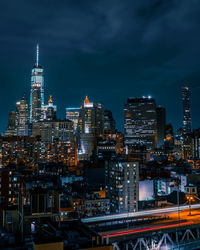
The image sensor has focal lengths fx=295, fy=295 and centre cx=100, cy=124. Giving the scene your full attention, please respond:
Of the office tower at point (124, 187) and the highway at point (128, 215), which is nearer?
the highway at point (128, 215)

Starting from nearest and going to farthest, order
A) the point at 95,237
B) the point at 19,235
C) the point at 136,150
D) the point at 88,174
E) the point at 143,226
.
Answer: the point at 95,237, the point at 19,235, the point at 143,226, the point at 88,174, the point at 136,150

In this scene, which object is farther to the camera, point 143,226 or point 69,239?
point 143,226

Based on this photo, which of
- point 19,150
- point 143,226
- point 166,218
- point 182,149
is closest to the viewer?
point 143,226

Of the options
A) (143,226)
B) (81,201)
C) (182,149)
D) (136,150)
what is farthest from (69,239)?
(182,149)

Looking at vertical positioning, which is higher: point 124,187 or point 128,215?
point 124,187

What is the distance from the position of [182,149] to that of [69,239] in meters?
176

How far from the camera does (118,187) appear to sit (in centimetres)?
5841

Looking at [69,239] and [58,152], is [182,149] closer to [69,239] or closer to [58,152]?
[58,152]

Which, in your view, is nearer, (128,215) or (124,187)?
(128,215)

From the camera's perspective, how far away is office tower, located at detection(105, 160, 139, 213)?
57844 millimetres

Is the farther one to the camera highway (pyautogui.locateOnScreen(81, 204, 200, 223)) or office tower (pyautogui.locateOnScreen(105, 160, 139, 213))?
office tower (pyautogui.locateOnScreen(105, 160, 139, 213))

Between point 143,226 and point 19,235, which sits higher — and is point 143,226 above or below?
below

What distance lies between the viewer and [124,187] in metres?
58.4

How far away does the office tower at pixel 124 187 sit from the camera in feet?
190
